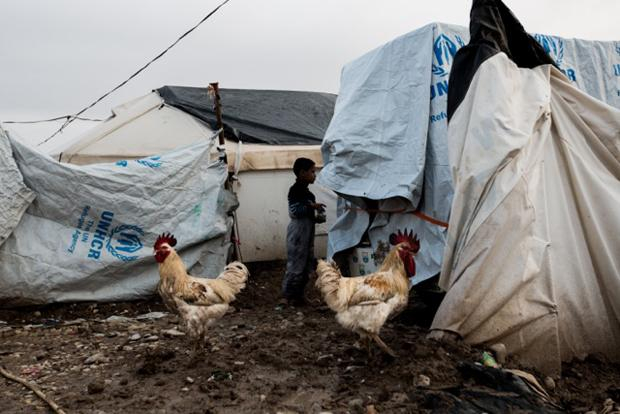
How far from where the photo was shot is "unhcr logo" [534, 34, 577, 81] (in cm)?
588

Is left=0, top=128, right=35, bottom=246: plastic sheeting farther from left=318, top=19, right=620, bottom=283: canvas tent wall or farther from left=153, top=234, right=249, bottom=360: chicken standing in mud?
left=318, top=19, right=620, bottom=283: canvas tent wall

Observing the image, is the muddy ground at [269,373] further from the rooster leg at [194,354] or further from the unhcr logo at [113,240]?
the unhcr logo at [113,240]

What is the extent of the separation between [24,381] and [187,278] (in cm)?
140

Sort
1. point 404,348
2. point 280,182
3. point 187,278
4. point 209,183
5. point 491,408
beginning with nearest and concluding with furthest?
1. point 491,408
2. point 404,348
3. point 187,278
4. point 209,183
5. point 280,182

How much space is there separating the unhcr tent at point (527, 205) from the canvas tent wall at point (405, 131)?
84 centimetres

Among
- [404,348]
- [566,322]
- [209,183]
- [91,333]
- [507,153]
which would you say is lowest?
[91,333]

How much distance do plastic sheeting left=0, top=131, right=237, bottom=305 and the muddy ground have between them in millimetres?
687

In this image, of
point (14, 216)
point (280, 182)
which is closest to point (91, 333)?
point (14, 216)

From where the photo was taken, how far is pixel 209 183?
6.90 m

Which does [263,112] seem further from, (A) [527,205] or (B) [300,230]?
(A) [527,205]

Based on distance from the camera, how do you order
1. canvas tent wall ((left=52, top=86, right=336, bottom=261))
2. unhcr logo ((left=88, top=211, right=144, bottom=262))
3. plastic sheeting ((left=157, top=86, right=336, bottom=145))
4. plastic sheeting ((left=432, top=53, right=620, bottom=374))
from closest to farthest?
plastic sheeting ((left=432, top=53, right=620, bottom=374)) → unhcr logo ((left=88, top=211, right=144, bottom=262)) → canvas tent wall ((left=52, top=86, right=336, bottom=261)) → plastic sheeting ((left=157, top=86, right=336, bottom=145))

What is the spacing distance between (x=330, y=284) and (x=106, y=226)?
3.43m

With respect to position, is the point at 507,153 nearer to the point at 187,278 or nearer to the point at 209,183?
the point at 187,278

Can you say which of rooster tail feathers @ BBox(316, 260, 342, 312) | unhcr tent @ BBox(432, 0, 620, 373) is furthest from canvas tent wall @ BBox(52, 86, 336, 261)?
unhcr tent @ BBox(432, 0, 620, 373)
